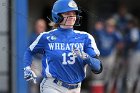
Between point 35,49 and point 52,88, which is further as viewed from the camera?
point 35,49

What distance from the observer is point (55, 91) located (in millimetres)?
5965

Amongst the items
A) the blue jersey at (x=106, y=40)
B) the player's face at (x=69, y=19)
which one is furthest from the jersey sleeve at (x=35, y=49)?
the blue jersey at (x=106, y=40)

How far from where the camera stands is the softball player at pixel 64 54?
5.95 meters

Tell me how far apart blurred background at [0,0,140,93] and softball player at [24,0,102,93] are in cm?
142

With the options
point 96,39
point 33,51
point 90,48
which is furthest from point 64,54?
point 96,39

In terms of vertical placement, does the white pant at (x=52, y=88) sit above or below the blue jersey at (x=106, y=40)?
above

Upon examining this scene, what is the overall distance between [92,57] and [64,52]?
26 cm

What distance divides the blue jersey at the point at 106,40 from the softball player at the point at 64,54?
611 centimetres

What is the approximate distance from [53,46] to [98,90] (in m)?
5.93

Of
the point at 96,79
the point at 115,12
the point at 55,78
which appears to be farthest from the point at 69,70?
the point at 115,12

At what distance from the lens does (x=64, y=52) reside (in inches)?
235

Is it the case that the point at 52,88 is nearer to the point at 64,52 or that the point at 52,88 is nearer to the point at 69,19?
the point at 64,52

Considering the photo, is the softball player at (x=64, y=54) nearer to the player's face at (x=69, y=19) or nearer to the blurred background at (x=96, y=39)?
the player's face at (x=69, y=19)

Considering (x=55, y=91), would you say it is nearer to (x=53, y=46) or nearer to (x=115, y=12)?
(x=53, y=46)
